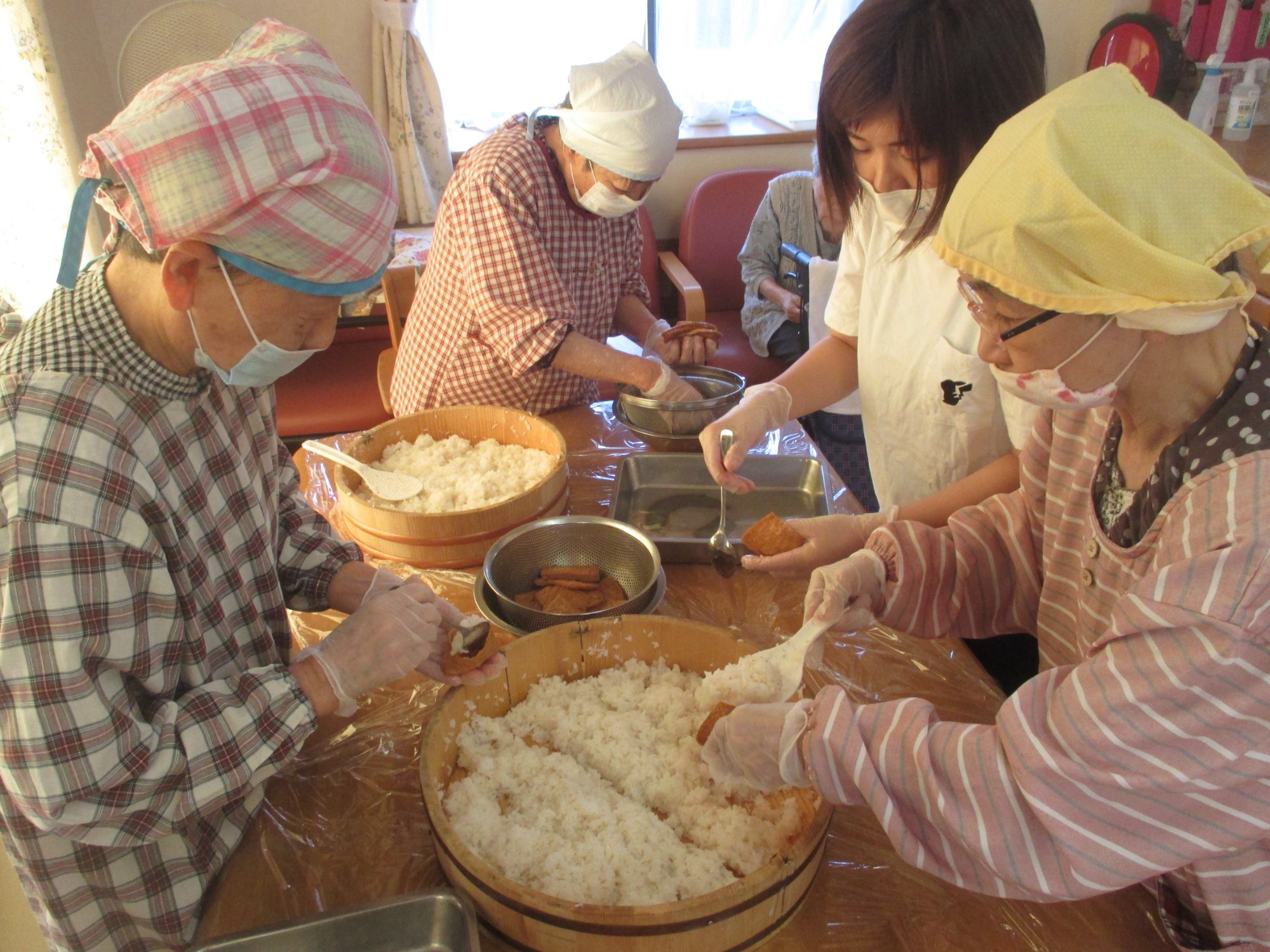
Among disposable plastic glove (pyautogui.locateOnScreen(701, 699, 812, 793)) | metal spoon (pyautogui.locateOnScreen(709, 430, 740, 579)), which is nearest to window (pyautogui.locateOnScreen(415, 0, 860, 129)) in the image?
metal spoon (pyautogui.locateOnScreen(709, 430, 740, 579))

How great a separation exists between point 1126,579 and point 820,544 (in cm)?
62

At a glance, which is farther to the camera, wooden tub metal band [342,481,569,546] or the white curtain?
the white curtain

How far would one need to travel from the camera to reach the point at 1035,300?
942mm

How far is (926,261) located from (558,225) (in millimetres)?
1061

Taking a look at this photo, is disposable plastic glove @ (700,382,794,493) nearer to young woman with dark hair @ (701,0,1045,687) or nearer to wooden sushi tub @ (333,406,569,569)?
young woman with dark hair @ (701,0,1045,687)

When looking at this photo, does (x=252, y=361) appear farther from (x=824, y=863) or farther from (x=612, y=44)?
(x=612, y=44)

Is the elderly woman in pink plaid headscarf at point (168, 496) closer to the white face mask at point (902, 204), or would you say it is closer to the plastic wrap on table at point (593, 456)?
the plastic wrap on table at point (593, 456)

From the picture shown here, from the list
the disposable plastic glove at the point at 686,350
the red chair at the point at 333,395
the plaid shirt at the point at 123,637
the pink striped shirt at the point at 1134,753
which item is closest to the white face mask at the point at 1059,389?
the pink striped shirt at the point at 1134,753

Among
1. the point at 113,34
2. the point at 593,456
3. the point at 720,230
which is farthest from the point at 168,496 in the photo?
the point at 113,34

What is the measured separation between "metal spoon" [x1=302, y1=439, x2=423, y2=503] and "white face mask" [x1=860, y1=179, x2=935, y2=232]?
1232 mm

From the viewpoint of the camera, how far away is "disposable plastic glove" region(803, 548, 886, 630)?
4.64 ft

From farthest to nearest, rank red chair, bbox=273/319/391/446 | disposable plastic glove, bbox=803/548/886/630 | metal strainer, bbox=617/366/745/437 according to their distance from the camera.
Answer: red chair, bbox=273/319/391/446 < metal strainer, bbox=617/366/745/437 < disposable plastic glove, bbox=803/548/886/630

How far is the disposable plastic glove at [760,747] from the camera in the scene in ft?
3.50

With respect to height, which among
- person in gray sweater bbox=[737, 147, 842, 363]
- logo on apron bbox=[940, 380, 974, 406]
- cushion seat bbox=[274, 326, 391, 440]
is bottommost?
cushion seat bbox=[274, 326, 391, 440]
